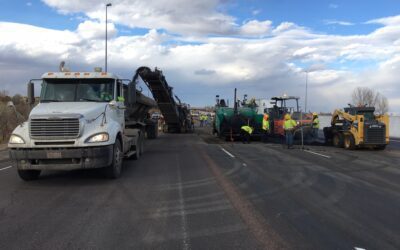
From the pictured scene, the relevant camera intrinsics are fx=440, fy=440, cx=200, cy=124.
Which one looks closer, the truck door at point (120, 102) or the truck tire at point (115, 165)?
the truck tire at point (115, 165)

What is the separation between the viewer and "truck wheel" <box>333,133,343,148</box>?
74.9 ft

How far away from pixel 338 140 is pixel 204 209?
56.0ft

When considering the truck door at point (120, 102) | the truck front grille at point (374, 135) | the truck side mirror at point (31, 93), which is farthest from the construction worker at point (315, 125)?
the truck side mirror at point (31, 93)

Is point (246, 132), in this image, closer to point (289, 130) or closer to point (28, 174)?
point (289, 130)

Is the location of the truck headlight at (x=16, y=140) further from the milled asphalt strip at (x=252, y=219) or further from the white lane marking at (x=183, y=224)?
the milled asphalt strip at (x=252, y=219)

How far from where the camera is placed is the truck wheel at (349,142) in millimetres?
21578

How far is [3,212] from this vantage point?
7.57m

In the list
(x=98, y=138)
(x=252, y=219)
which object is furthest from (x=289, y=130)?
(x=252, y=219)

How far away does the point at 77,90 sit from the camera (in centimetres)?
1226

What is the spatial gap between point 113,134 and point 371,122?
14.6 metres

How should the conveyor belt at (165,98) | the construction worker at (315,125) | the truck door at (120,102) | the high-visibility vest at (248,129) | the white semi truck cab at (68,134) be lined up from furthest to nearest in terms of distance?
the conveyor belt at (165,98) → the high-visibility vest at (248,129) → the construction worker at (315,125) → the truck door at (120,102) → the white semi truck cab at (68,134)

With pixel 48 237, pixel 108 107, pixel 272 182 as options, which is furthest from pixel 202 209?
pixel 108 107

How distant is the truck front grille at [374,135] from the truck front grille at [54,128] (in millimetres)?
15409

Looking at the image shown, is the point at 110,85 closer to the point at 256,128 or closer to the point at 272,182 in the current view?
the point at 272,182
